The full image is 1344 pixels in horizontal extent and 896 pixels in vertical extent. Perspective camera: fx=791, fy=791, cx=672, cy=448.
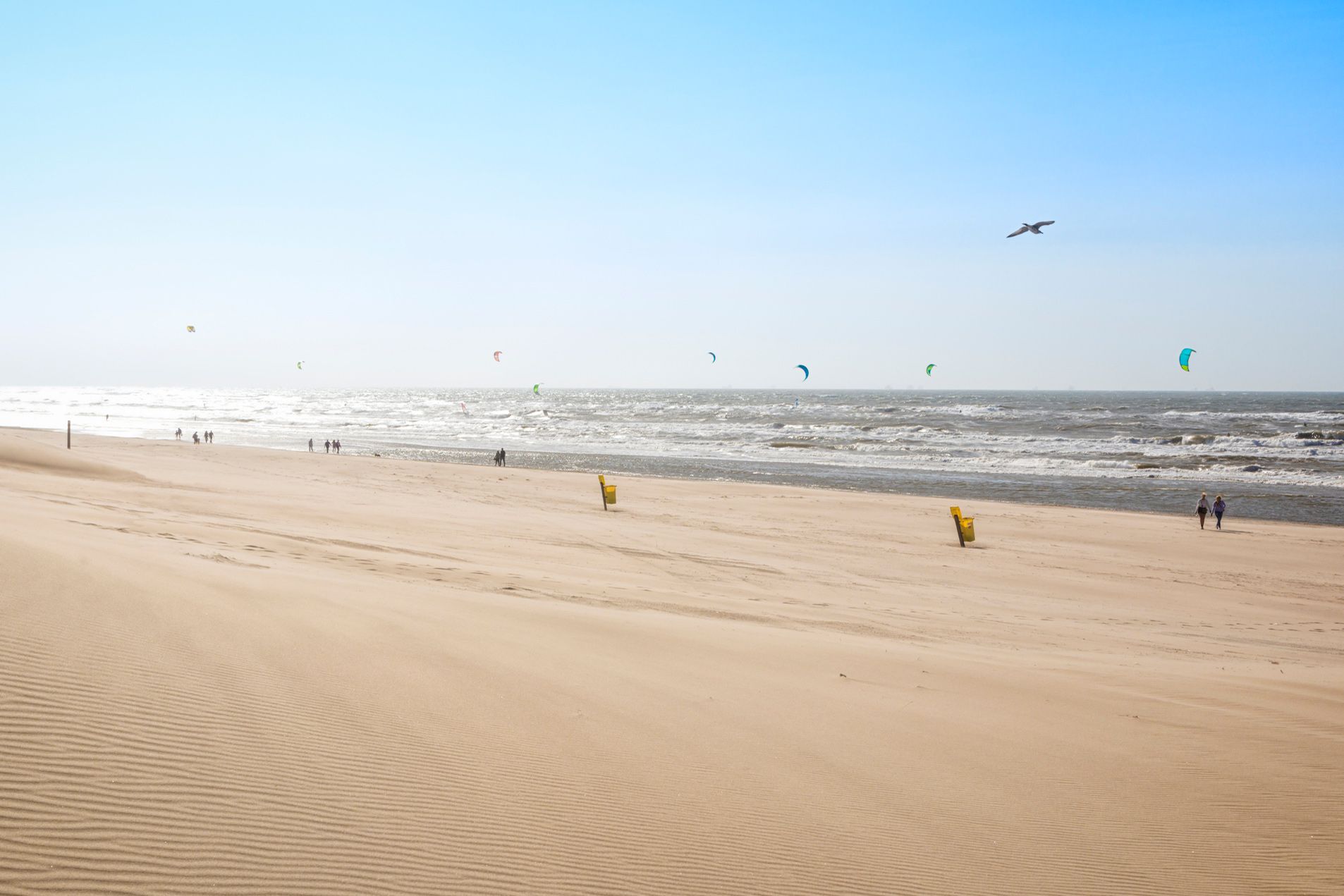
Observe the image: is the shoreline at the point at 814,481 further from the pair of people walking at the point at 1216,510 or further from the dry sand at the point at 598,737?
the dry sand at the point at 598,737

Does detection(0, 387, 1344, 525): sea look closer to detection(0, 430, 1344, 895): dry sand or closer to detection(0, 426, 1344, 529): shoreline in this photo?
detection(0, 426, 1344, 529): shoreline

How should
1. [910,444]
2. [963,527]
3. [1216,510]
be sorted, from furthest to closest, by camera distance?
[910,444], [1216,510], [963,527]

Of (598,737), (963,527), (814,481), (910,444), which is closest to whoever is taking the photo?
(598,737)

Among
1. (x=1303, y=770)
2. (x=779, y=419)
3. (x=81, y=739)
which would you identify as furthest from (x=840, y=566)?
(x=779, y=419)

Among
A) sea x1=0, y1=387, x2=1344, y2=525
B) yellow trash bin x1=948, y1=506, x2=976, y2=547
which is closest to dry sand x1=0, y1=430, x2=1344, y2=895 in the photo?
yellow trash bin x1=948, y1=506, x2=976, y2=547

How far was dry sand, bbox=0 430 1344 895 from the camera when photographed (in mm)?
3320

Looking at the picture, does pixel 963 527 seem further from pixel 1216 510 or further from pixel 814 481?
pixel 814 481

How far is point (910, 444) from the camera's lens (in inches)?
1980

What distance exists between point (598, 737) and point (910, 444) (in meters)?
48.1

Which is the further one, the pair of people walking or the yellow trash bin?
the pair of people walking

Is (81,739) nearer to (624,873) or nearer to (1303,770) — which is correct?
(624,873)

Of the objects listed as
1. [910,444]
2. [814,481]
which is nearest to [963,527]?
[814,481]

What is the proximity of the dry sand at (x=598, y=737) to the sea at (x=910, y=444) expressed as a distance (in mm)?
19374

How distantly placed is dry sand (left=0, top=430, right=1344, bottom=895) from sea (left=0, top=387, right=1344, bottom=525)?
19.4m
